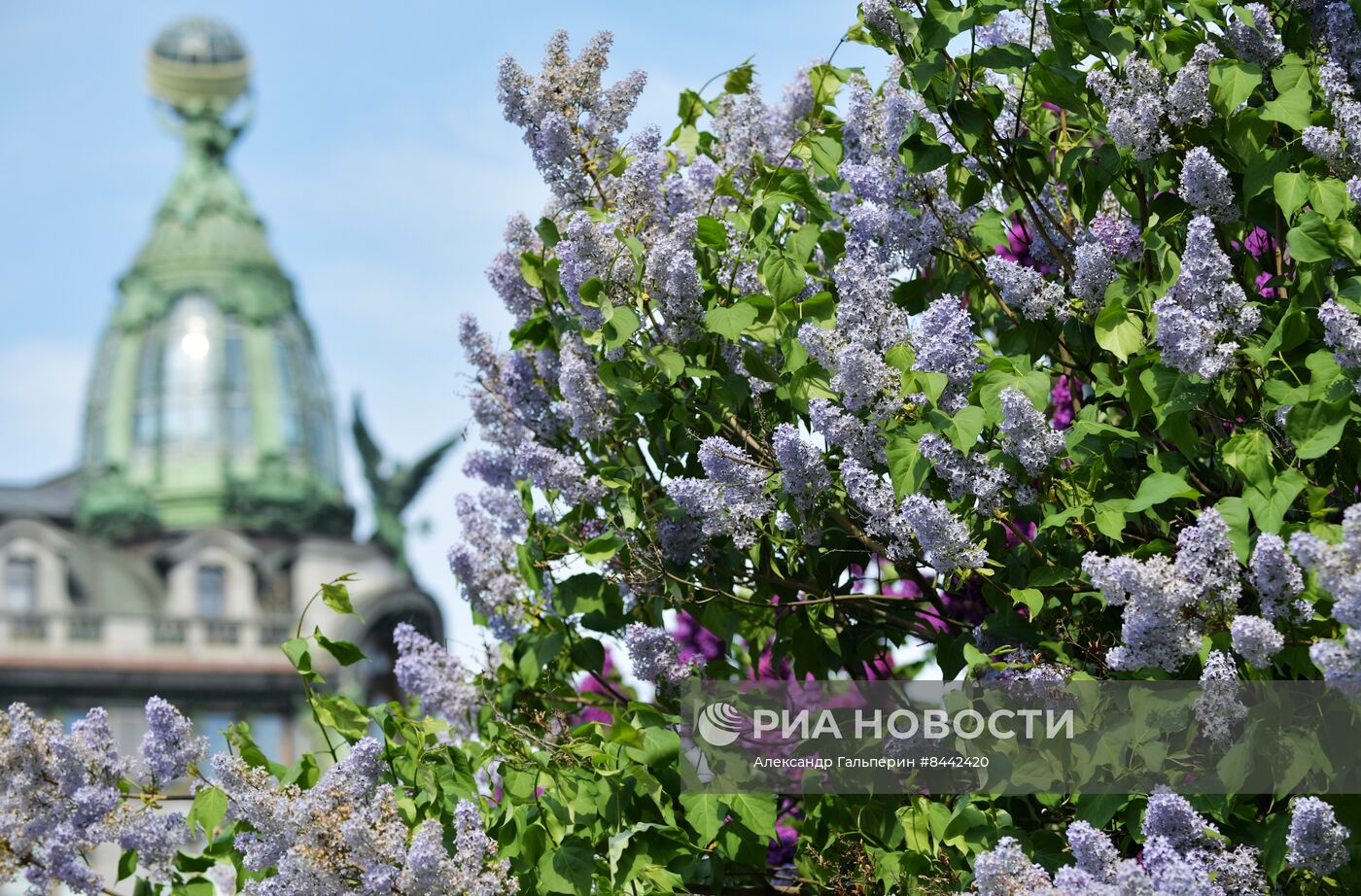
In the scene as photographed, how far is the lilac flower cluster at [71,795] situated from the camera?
4984 mm

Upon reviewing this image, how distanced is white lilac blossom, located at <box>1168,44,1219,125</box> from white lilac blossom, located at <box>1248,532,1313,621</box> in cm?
115

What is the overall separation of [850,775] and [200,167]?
48.2 meters

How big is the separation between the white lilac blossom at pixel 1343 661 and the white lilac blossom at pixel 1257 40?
5.80ft

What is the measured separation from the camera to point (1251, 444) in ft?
12.9

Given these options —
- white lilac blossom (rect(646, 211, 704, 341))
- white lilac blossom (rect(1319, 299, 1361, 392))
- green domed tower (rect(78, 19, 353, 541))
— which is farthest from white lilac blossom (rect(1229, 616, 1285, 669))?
green domed tower (rect(78, 19, 353, 541))

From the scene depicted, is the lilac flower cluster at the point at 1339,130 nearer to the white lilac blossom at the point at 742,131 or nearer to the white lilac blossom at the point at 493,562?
the white lilac blossom at the point at 742,131

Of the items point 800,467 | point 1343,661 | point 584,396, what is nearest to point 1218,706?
point 1343,661

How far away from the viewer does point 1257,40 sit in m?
4.50

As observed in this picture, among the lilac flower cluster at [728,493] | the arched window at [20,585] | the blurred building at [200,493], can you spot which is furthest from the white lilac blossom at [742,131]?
the arched window at [20,585]

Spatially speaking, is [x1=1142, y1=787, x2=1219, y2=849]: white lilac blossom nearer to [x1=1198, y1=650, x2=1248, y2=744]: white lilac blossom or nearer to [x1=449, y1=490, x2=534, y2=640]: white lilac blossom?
[x1=1198, y1=650, x2=1248, y2=744]: white lilac blossom

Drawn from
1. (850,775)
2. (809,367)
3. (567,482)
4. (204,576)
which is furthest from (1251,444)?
(204,576)

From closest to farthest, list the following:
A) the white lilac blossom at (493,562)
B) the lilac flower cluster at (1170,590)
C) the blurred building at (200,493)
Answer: the lilac flower cluster at (1170,590)
the white lilac blossom at (493,562)
the blurred building at (200,493)

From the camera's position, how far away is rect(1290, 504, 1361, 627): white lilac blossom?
10.7 ft

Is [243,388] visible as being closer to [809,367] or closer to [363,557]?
[363,557]
